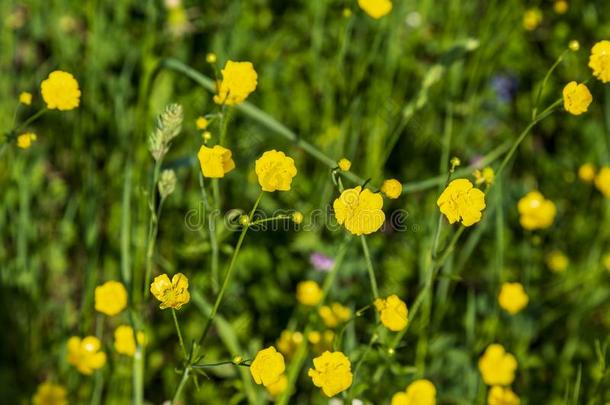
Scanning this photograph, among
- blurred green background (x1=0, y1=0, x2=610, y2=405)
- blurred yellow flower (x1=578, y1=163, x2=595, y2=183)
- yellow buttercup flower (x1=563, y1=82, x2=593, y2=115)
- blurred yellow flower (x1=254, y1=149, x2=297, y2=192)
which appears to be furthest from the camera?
blurred yellow flower (x1=578, y1=163, x2=595, y2=183)

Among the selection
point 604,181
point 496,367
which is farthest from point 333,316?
point 604,181

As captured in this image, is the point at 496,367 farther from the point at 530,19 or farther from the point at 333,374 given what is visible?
the point at 530,19

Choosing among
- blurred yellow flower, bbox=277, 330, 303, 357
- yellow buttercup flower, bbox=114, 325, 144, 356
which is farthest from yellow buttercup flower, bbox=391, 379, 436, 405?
yellow buttercup flower, bbox=114, 325, 144, 356

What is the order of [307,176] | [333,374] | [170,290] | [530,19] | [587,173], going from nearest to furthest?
[170,290] → [333,374] → [587,173] → [307,176] → [530,19]

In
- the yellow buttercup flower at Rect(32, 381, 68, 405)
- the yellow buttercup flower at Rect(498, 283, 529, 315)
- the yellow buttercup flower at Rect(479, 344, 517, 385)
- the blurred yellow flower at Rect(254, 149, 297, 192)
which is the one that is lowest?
the yellow buttercup flower at Rect(32, 381, 68, 405)

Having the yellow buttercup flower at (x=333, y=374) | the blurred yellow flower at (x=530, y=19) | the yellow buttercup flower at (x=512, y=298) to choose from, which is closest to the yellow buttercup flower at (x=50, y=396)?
the yellow buttercup flower at (x=333, y=374)

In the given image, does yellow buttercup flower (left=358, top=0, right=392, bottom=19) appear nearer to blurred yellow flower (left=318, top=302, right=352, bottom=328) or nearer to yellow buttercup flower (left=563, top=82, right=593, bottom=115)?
yellow buttercup flower (left=563, top=82, right=593, bottom=115)

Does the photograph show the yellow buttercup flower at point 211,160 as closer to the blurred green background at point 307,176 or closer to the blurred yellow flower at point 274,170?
the blurred yellow flower at point 274,170
